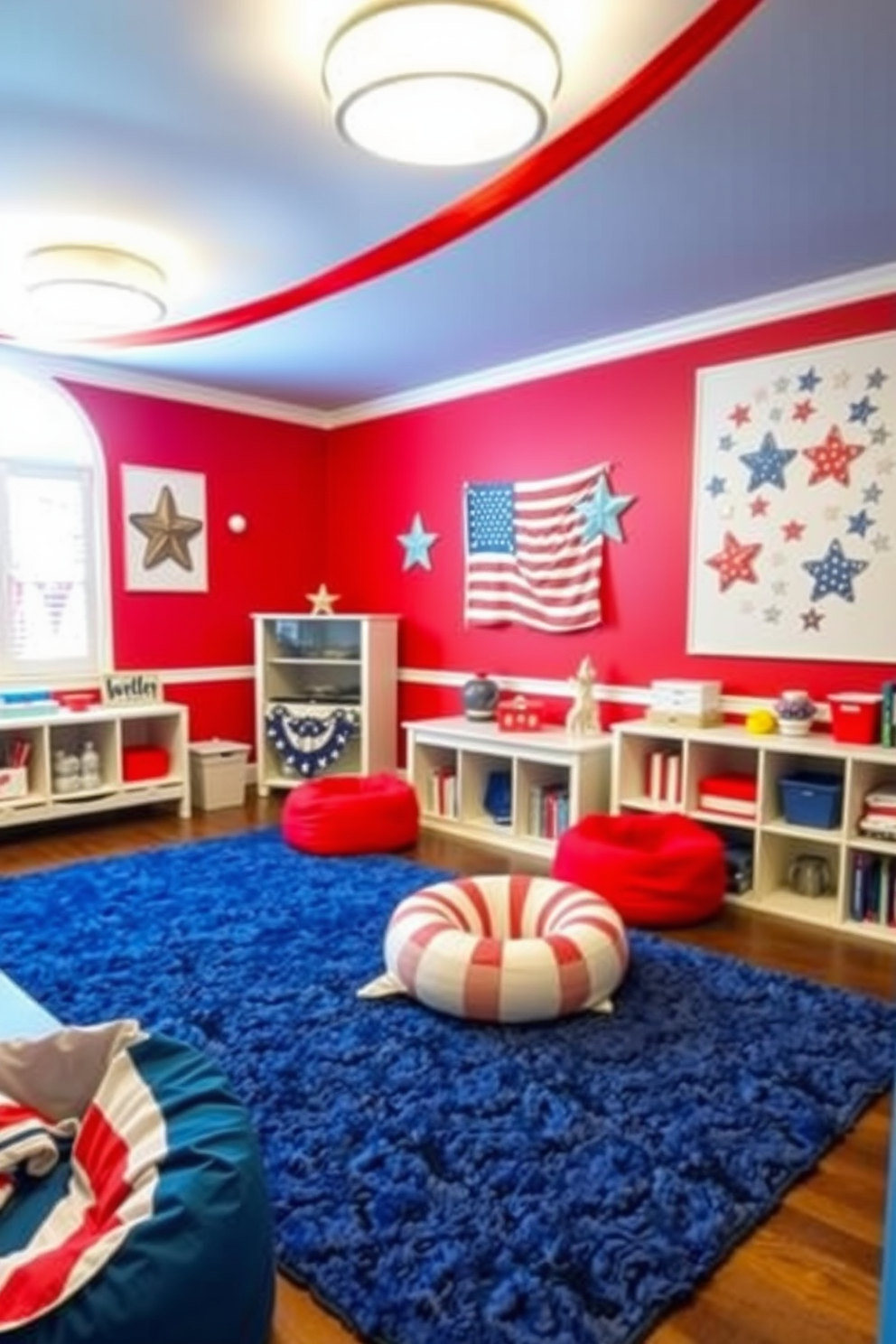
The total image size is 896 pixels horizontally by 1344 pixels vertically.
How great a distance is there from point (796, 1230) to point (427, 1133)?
0.77 m

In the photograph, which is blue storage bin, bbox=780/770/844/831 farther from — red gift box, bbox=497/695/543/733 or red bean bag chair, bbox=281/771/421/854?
red bean bag chair, bbox=281/771/421/854

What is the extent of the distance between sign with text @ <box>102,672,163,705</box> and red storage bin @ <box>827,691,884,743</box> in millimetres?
3502

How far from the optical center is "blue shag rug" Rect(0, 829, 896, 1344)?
5.08 feet

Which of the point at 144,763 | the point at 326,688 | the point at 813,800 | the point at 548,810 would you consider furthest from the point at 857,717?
the point at 144,763

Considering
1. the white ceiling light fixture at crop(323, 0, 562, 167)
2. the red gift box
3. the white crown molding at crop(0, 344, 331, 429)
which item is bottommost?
the red gift box

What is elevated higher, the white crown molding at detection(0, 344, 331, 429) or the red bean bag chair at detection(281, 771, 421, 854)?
the white crown molding at detection(0, 344, 331, 429)

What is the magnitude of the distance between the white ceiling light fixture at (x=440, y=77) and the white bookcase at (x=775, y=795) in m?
2.34

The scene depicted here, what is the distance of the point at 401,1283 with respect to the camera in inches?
60.1

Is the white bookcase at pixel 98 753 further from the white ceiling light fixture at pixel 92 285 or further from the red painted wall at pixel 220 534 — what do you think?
the white ceiling light fixture at pixel 92 285

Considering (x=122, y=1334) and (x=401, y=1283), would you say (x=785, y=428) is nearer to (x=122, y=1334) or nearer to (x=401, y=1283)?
(x=401, y=1283)

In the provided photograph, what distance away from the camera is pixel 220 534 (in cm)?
538

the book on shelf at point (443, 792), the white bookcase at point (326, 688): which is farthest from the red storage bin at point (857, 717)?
the white bookcase at point (326, 688)

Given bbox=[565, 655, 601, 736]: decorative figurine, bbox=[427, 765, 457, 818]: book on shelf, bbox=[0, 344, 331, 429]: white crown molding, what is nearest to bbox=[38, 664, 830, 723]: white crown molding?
bbox=[565, 655, 601, 736]: decorative figurine

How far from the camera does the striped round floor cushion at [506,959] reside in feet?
7.77
